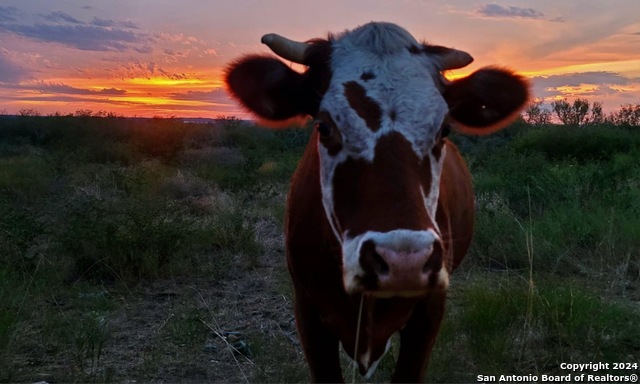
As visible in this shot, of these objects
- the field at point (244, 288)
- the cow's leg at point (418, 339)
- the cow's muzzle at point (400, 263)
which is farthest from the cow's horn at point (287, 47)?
the field at point (244, 288)

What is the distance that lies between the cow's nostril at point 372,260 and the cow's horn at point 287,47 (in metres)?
1.34

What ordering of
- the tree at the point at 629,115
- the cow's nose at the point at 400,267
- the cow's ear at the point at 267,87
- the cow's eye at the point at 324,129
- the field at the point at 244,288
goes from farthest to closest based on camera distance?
the tree at the point at 629,115
the field at the point at 244,288
the cow's ear at the point at 267,87
the cow's eye at the point at 324,129
the cow's nose at the point at 400,267

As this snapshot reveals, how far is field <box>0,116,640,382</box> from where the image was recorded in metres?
4.55

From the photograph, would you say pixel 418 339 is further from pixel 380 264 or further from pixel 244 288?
pixel 244 288

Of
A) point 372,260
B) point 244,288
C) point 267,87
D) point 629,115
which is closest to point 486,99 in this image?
point 267,87

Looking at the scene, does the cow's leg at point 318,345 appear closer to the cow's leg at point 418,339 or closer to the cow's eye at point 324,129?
the cow's leg at point 418,339

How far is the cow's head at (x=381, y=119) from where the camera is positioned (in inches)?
87.0

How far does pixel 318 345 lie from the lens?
3467 mm

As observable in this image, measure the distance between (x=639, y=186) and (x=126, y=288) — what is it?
31.3ft

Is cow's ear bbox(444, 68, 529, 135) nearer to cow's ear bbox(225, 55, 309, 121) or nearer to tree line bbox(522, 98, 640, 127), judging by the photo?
cow's ear bbox(225, 55, 309, 121)

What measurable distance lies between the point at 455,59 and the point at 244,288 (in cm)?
433

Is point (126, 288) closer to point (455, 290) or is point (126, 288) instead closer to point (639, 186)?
point (455, 290)

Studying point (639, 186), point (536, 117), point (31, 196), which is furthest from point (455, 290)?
point (536, 117)

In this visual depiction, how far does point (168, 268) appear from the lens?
7.23 m
